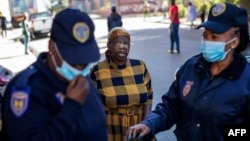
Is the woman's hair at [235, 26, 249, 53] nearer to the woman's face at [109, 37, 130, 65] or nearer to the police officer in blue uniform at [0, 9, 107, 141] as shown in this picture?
the police officer in blue uniform at [0, 9, 107, 141]

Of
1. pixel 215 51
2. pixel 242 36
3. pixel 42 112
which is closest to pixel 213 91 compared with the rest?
pixel 215 51

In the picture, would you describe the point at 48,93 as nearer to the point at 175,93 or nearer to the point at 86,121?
the point at 86,121

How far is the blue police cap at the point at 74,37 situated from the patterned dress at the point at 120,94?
1595 millimetres

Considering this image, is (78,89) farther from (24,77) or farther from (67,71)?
(24,77)

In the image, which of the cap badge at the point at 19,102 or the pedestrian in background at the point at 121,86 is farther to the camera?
the pedestrian in background at the point at 121,86

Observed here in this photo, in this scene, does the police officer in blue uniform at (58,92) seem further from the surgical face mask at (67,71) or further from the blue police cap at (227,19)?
the blue police cap at (227,19)

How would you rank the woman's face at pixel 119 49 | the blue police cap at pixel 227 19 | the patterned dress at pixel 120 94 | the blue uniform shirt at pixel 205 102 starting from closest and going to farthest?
the blue uniform shirt at pixel 205 102 < the blue police cap at pixel 227 19 < the patterned dress at pixel 120 94 < the woman's face at pixel 119 49

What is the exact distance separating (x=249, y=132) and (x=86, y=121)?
0.96 metres

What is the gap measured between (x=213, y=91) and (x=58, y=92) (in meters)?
0.93

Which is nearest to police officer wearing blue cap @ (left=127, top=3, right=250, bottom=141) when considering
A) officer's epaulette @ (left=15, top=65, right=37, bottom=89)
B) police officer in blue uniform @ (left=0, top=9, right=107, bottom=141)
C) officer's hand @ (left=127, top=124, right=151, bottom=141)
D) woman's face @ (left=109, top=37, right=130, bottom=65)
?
officer's hand @ (left=127, top=124, right=151, bottom=141)

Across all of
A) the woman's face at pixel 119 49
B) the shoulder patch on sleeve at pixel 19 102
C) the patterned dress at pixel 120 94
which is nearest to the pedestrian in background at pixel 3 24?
the woman's face at pixel 119 49

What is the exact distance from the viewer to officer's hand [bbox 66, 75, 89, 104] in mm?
1730

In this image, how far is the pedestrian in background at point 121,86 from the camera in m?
3.40

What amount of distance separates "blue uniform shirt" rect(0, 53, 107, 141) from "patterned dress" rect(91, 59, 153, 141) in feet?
4.99
